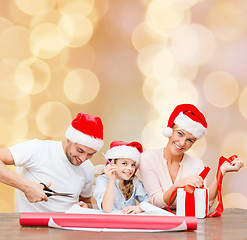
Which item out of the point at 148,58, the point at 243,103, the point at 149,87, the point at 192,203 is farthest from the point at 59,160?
the point at 243,103

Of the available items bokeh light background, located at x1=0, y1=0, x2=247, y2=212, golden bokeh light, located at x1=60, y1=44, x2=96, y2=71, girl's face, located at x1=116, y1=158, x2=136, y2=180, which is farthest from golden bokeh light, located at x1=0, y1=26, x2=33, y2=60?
girl's face, located at x1=116, y1=158, x2=136, y2=180

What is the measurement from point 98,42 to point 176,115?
122 centimetres

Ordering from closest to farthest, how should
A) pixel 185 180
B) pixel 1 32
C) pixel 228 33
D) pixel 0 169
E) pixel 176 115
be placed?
pixel 185 180 < pixel 0 169 < pixel 176 115 < pixel 1 32 < pixel 228 33

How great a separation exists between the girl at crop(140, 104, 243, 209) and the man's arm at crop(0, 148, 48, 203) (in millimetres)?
499

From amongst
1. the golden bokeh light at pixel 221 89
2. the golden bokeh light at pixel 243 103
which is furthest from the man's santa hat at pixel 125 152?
the golden bokeh light at pixel 243 103

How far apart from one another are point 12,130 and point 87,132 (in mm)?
1144

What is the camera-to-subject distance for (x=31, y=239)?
2.81ft

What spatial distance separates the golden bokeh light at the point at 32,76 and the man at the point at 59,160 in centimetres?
100

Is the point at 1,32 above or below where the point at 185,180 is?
above

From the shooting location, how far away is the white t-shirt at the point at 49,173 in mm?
1633

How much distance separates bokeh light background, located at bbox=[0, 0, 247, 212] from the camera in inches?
103

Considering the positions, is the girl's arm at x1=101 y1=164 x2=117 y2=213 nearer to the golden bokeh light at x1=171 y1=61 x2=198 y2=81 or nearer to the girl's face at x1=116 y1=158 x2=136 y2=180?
the girl's face at x1=116 y1=158 x2=136 y2=180

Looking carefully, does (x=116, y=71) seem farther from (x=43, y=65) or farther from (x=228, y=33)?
(x=228, y=33)

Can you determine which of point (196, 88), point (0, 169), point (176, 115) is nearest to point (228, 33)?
point (196, 88)
